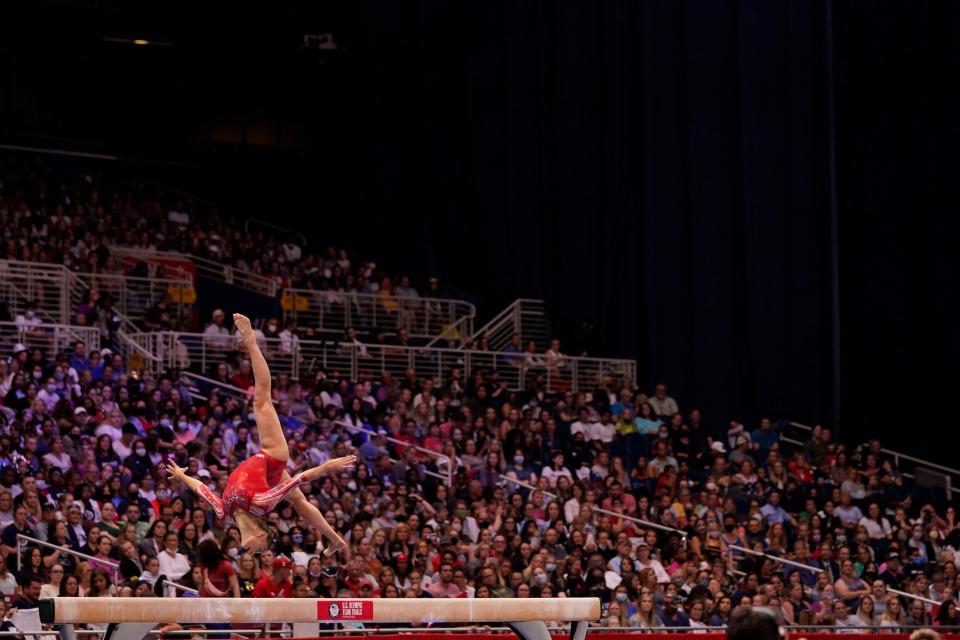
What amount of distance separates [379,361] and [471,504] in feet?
18.5

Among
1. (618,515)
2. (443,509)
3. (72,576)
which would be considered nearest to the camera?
(72,576)

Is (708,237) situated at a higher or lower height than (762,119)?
lower

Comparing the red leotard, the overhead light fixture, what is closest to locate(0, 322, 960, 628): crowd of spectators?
the red leotard

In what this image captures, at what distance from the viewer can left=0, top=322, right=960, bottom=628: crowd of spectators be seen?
47.8ft

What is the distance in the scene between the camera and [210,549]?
36.6ft

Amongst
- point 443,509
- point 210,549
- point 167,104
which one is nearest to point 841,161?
point 443,509

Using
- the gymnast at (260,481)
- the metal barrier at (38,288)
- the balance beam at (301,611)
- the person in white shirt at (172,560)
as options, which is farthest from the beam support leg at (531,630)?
the metal barrier at (38,288)

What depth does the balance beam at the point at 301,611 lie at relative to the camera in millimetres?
9188

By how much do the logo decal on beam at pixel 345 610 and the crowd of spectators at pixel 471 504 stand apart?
1640 mm

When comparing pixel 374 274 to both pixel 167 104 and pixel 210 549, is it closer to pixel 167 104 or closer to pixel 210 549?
pixel 167 104

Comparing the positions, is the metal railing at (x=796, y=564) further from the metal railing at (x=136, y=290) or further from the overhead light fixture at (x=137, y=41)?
the overhead light fixture at (x=137, y=41)

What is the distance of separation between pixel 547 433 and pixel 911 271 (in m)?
6.48

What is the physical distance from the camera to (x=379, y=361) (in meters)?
23.0

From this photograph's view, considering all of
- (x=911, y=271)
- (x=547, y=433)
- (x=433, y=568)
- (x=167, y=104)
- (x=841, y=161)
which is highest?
(x=167, y=104)
